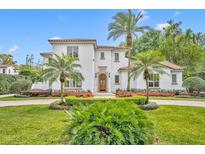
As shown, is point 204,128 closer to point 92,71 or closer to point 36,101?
point 36,101

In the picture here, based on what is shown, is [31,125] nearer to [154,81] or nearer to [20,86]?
[20,86]

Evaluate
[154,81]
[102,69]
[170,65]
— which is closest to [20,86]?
[102,69]

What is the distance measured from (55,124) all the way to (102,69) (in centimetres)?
965

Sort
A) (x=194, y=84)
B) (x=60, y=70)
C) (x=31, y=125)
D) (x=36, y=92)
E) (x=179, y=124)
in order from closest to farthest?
(x=31, y=125), (x=179, y=124), (x=60, y=70), (x=194, y=84), (x=36, y=92)

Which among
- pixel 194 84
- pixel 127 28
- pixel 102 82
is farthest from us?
pixel 102 82

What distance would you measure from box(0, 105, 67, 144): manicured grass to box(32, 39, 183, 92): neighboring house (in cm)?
409

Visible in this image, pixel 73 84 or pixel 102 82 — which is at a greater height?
pixel 102 82

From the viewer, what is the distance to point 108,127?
470cm

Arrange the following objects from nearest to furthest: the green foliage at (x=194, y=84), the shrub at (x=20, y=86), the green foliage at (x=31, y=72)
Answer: the green foliage at (x=194, y=84), the green foliage at (x=31, y=72), the shrub at (x=20, y=86)

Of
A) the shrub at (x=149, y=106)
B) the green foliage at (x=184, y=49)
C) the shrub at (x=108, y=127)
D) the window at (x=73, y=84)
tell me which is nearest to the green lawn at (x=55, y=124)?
the shrub at (x=149, y=106)

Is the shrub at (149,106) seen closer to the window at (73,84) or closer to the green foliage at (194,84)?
the green foliage at (194,84)

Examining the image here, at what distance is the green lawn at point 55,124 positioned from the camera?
20.8 ft

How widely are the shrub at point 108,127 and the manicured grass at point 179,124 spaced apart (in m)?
1.35

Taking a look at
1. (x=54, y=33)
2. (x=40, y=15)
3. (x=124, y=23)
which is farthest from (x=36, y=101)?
(x=124, y=23)
